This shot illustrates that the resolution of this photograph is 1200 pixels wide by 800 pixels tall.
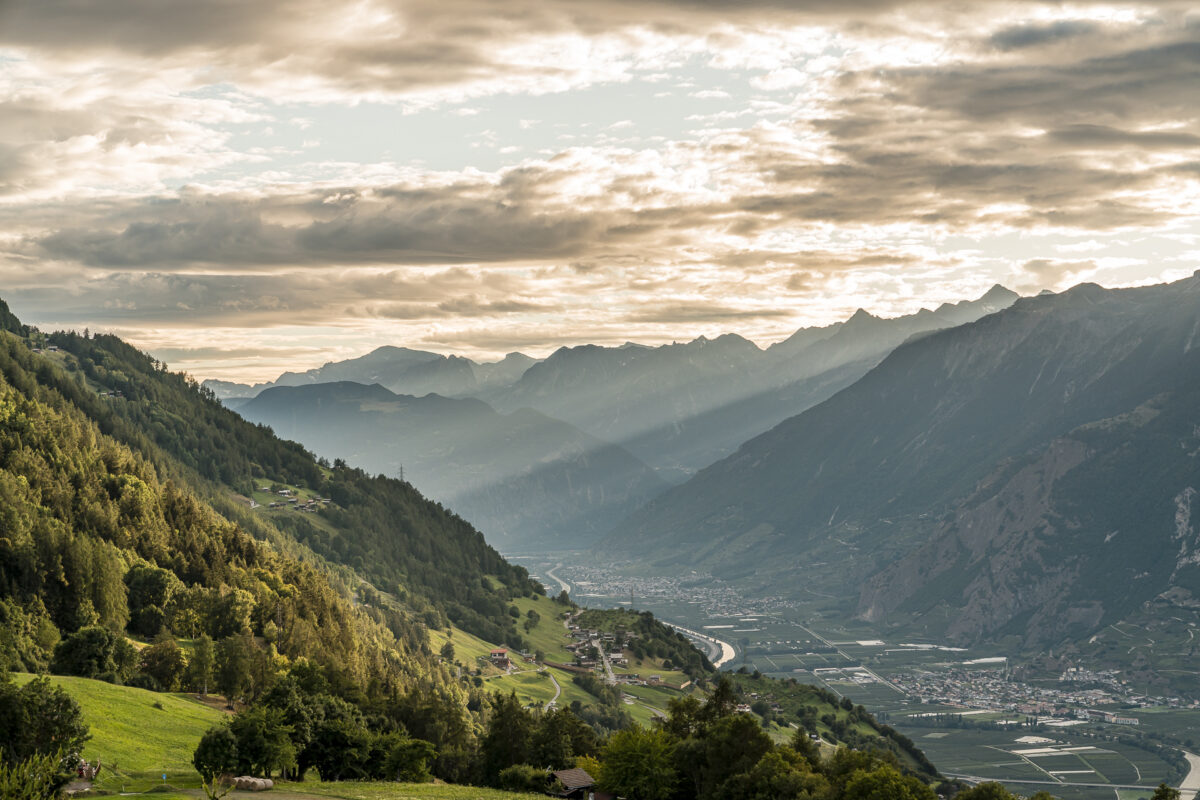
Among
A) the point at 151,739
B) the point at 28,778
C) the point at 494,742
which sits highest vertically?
the point at 28,778

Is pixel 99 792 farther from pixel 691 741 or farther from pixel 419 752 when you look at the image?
pixel 691 741

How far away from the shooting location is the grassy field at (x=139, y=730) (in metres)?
88.8

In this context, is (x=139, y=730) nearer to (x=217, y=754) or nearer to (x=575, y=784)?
(x=217, y=754)

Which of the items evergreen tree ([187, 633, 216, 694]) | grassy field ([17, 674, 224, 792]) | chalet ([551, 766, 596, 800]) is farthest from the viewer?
evergreen tree ([187, 633, 216, 694])

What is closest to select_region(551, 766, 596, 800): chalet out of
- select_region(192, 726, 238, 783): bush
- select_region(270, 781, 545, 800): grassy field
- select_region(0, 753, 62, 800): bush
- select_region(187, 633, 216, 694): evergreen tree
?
select_region(270, 781, 545, 800): grassy field

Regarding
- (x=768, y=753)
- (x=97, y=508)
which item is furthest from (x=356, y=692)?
(x=97, y=508)

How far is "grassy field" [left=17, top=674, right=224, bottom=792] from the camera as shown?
3497 inches

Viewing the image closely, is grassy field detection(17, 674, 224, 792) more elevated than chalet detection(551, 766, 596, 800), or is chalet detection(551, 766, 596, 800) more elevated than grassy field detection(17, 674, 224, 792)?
grassy field detection(17, 674, 224, 792)

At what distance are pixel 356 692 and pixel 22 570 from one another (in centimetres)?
5221

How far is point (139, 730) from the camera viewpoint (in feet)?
333

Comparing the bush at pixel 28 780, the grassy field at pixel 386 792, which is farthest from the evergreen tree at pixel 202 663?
the bush at pixel 28 780

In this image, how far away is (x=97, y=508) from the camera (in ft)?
594

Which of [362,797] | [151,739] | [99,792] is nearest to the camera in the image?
[99,792]

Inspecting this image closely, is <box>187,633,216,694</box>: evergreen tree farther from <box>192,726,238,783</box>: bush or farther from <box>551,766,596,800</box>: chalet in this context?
<box>551,766,596,800</box>: chalet
